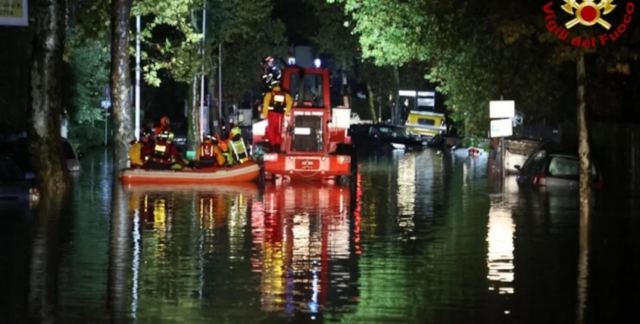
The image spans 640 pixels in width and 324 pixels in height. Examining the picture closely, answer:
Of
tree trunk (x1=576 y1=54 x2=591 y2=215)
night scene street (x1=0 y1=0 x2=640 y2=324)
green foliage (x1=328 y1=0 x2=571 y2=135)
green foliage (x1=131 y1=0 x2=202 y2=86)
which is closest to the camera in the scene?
night scene street (x1=0 y1=0 x2=640 y2=324)

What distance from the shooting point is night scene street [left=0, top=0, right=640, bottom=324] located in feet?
48.6

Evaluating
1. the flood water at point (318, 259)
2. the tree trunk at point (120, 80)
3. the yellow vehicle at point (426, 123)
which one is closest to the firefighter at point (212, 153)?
the tree trunk at point (120, 80)

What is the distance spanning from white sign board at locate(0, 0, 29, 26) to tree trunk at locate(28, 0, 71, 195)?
5850 millimetres

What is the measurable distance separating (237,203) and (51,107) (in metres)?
5.39

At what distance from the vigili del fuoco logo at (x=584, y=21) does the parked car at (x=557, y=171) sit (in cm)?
485

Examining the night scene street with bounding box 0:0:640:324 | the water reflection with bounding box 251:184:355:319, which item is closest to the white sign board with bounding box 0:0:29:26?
the night scene street with bounding box 0:0:640:324

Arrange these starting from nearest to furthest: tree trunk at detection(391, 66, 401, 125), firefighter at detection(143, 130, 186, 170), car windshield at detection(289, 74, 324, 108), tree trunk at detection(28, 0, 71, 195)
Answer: tree trunk at detection(28, 0, 71, 195)
firefighter at detection(143, 130, 186, 170)
car windshield at detection(289, 74, 324, 108)
tree trunk at detection(391, 66, 401, 125)

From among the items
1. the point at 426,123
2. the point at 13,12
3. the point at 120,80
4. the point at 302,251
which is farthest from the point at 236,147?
the point at 426,123

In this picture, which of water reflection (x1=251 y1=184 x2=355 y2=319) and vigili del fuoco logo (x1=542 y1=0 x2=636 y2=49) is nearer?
water reflection (x1=251 y1=184 x2=355 y2=319)

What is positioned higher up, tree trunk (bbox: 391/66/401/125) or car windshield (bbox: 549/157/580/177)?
tree trunk (bbox: 391/66/401/125)

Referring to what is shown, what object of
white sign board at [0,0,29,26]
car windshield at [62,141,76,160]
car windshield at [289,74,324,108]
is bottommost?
car windshield at [62,141,76,160]

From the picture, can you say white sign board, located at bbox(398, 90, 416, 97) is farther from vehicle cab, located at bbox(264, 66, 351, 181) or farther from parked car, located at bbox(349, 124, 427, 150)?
vehicle cab, located at bbox(264, 66, 351, 181)

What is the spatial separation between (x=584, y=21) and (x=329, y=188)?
27.3 feet

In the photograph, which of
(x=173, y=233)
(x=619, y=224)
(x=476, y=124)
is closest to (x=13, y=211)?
(x=173, y=233)
